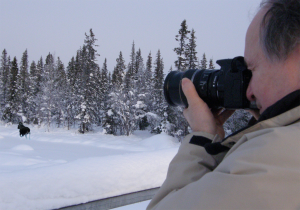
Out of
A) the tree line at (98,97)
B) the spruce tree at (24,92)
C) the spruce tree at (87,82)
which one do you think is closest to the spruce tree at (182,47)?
the tree line at (98,97)

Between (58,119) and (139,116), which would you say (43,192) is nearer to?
(139,116)

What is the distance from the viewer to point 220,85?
1164 millimetres

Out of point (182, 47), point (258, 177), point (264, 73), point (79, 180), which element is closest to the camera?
point (258, 177)

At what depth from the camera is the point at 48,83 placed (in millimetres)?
32406

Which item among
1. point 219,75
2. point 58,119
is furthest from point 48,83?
point 219,75

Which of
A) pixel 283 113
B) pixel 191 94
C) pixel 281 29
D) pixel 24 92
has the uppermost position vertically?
pixel 24 92

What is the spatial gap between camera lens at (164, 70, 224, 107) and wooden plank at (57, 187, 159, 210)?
1977mm

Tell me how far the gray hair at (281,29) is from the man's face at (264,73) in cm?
3

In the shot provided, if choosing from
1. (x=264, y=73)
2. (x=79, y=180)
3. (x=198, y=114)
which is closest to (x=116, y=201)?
(x=79, y=180)

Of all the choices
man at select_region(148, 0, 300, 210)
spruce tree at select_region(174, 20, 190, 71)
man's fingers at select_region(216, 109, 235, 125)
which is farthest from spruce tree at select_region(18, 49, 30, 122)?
man at select_region(148, 0, 300, 210)

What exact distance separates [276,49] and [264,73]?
0.10 metres

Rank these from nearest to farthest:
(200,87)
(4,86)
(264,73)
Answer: (264,73)
(200,87)
(4,86)

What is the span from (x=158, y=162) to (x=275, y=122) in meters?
2.92

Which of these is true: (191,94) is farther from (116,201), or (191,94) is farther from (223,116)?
(116,201)
